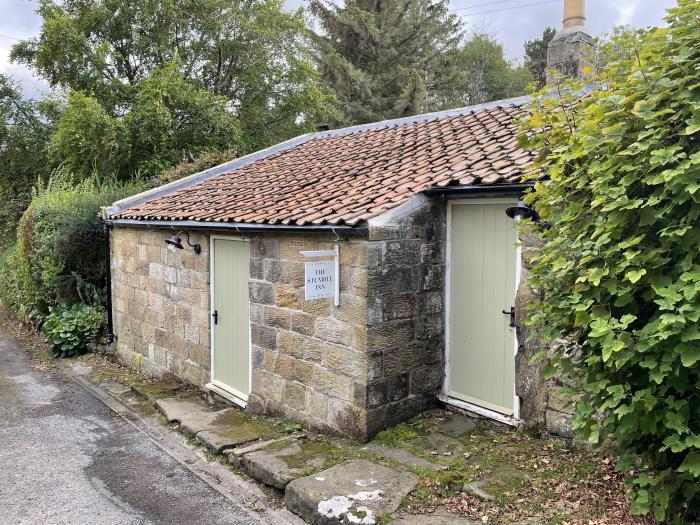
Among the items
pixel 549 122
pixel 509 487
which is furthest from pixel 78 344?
pixel 549 122

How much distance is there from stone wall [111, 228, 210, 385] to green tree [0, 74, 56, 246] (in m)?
12.2

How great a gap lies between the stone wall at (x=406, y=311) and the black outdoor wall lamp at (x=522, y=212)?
99 centimetres

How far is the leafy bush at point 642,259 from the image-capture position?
9.46 ft

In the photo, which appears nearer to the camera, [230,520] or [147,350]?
[230,520]

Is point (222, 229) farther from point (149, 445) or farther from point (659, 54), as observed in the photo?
point (659, 54)

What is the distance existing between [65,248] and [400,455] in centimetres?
891

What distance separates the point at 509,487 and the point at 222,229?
14.8 feet

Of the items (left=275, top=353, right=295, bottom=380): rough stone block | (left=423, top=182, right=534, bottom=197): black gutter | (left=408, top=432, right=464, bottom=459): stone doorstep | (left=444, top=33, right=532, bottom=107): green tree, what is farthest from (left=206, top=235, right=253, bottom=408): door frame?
(left=444, top=33, right=532, bottom=107): green tree

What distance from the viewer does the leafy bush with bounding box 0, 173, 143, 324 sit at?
1119cm

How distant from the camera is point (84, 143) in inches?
607

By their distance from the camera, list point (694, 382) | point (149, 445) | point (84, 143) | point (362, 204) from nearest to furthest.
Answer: point (694, 382)
point (362, 204)
point (149, 445)
point (84, 143)

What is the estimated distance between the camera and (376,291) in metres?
5.34

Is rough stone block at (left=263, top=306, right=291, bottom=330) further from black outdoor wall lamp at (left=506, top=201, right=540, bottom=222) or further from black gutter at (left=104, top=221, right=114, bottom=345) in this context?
black gutter at (left=104, top=221, right=114, bottom=345)

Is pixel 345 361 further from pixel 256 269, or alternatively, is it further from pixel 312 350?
pixel 256 269
